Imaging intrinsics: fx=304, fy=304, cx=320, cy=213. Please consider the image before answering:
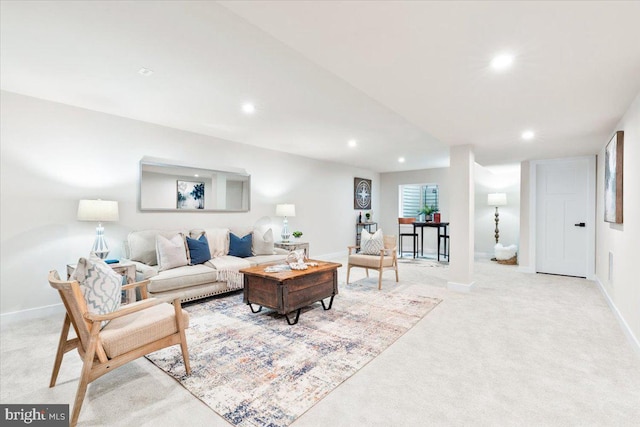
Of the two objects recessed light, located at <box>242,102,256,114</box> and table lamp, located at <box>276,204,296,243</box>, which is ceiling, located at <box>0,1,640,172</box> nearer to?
recessed light, located at <box>242,102,256,114</box>

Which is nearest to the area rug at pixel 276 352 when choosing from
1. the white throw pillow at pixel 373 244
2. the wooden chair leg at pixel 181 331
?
the wooden chair leg at pixel 181 331

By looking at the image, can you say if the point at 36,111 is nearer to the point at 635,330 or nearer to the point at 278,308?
the point at 278,308

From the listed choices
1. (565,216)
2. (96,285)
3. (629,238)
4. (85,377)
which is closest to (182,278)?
(96,285)

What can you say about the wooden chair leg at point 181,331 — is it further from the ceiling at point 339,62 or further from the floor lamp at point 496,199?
the floor lamp at point 496,199

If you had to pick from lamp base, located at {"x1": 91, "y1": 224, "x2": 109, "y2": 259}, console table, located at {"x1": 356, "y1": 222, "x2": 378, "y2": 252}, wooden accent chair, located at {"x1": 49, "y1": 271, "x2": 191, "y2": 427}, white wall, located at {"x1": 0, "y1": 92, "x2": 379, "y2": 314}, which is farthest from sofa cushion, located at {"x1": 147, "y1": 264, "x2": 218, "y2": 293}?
console table, located at {"x1": 356, "y1": 222, "x2": 378, "y2": 252}

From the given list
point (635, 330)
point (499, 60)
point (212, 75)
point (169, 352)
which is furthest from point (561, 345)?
point (212, 75)

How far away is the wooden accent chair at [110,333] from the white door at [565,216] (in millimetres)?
6388

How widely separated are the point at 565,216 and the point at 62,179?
7780mm

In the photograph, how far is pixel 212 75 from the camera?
274 centimetres

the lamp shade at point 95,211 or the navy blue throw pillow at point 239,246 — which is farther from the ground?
the lamp shade at point 95,211

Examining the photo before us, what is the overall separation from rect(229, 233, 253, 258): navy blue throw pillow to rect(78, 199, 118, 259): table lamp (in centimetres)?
159

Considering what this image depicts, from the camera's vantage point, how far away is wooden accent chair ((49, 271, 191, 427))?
171 cm

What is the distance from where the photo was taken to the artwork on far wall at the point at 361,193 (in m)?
8.28

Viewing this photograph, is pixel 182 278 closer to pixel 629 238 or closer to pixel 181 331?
pixel 181 331
